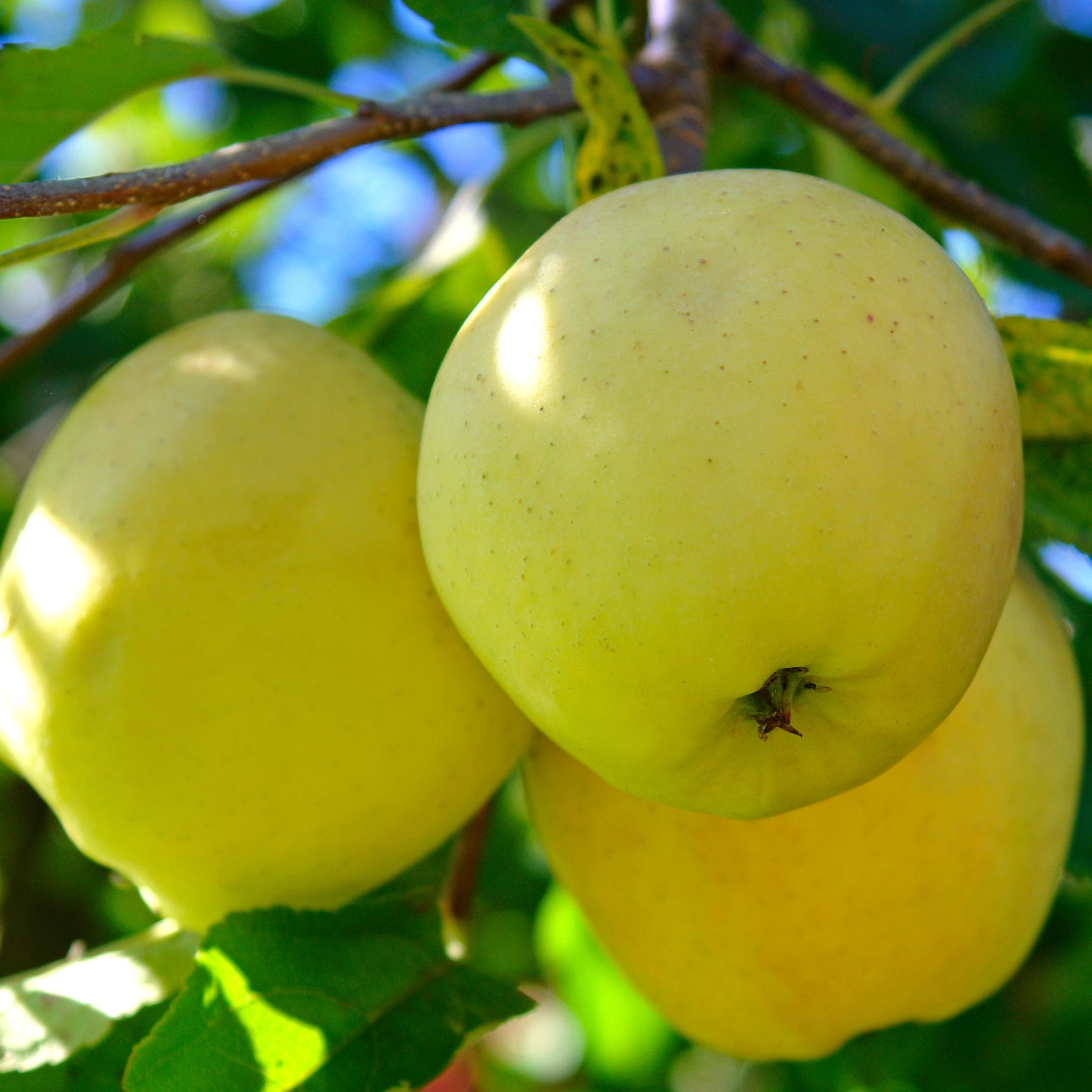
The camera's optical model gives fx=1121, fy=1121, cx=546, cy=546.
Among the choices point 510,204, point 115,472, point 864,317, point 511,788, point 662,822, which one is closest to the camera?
point 864,317

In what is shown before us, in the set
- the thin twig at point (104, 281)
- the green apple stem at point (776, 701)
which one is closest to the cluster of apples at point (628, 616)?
the green apple stem at point (776, 701)

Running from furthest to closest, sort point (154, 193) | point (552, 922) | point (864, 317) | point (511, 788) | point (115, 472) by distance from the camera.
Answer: point (511, 788), point (552, 922), point (115, 472), point (154, 193), point (864, 317)

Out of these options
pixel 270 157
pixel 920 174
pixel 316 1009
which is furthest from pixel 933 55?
pixel 316 1009

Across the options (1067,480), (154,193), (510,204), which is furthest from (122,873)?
(510,204)

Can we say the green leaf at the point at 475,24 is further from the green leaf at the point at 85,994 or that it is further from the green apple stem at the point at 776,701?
the green leaf at the point at 85,994

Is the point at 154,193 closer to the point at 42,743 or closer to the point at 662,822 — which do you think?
the point at 42,743

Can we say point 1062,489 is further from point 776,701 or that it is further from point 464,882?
point 464,882

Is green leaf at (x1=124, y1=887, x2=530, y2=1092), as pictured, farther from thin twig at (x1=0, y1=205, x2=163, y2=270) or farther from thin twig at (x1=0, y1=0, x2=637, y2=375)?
thin twig at (x1=0, y1=0, x2=637, y2=375)
